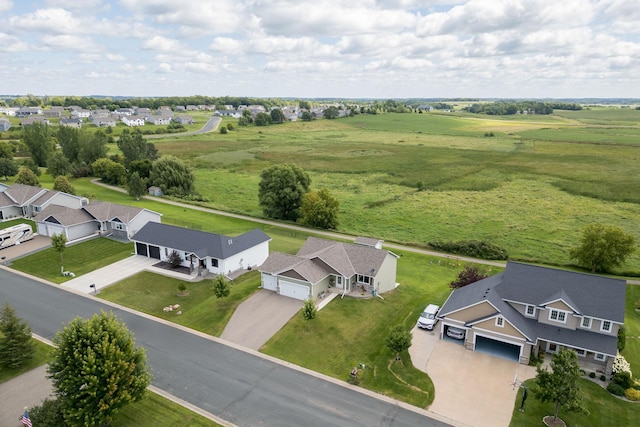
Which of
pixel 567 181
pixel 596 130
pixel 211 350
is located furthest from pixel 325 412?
pixel 596 130

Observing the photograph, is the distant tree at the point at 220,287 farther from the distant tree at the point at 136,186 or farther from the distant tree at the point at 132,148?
the distant tree at the point at 132,148

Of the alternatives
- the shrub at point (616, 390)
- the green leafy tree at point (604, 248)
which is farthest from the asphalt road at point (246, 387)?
the green leafy tree at point (604, 248)

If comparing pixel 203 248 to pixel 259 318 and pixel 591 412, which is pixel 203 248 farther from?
pixel 591 412

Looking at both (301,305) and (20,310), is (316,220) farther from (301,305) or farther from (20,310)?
(20,310)

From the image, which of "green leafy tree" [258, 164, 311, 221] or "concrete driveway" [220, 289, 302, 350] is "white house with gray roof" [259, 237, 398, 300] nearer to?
"concrete driveway" [220, 289, 302, 350]

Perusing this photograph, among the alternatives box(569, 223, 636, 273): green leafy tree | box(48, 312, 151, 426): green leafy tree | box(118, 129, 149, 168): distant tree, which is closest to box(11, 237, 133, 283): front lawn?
box(48, 312, 151, 426): green leafy tree

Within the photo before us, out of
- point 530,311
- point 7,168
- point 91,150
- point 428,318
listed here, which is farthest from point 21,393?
point 91,150
